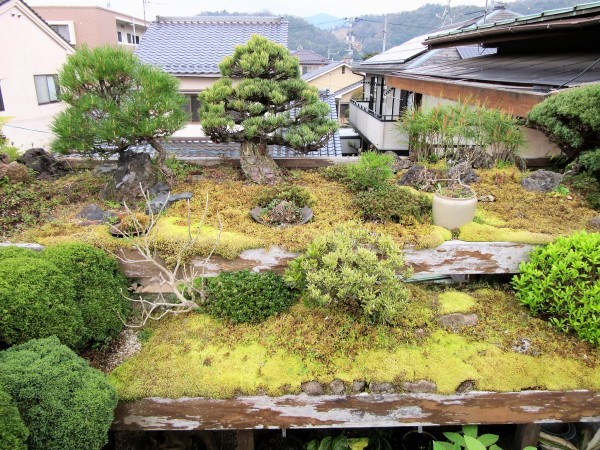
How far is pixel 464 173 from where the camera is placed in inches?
221

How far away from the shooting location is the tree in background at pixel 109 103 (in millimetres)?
4855

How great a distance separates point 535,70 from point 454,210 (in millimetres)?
4138

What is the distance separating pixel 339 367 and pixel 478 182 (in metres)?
3.66

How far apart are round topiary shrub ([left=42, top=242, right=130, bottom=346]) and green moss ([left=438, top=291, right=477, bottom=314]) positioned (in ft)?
10.9

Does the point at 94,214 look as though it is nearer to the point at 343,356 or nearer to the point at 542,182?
the point at 343,356

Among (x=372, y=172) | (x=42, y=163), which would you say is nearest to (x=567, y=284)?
(x=372, y=172)

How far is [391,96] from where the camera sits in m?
16.2

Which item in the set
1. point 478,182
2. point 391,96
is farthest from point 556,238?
point 391,96

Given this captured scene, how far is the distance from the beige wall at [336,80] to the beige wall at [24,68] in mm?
16603

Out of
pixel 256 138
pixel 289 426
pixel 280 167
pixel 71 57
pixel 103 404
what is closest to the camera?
pixel 103 404

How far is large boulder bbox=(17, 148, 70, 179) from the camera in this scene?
6.11 m

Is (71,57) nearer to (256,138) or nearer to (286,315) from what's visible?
(256,138)

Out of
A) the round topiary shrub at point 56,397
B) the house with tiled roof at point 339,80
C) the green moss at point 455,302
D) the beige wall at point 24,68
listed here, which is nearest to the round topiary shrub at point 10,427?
the round topiary shrub at point 56,397

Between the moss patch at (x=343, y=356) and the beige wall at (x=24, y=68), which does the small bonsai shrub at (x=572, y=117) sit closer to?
the moss patch at (x=343, y=356)
